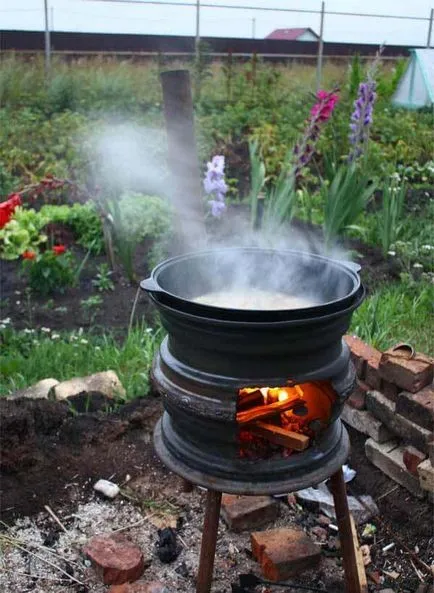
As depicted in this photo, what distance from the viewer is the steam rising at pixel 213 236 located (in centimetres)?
218

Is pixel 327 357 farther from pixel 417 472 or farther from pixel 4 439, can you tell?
pixel 4 439

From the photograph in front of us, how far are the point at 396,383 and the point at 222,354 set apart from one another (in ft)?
3.52

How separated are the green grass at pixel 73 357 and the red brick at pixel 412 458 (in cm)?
124

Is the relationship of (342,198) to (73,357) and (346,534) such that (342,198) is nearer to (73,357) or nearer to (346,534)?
(73,357)

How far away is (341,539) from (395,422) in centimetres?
68

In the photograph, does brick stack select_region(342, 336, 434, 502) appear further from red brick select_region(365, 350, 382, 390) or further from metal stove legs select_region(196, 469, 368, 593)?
metal stove legs select_region(196, 469, 368, 593)

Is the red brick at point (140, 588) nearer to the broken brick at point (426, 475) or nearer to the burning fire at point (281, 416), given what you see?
the burning fire at point (281, 416)

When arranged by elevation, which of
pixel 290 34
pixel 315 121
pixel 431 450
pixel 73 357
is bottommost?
pixel 73 357

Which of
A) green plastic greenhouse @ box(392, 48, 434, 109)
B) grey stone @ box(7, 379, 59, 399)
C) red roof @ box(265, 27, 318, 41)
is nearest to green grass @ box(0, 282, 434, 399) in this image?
grey stone @ box(7, 379, 59, 399)

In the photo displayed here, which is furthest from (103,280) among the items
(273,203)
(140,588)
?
(140,588)

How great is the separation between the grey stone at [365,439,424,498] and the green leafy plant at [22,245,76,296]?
2.55m

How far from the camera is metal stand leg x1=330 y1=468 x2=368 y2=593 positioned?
2.00 metres

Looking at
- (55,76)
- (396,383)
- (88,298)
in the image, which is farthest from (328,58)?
(396,383)

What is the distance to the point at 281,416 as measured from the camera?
74.4 inches
